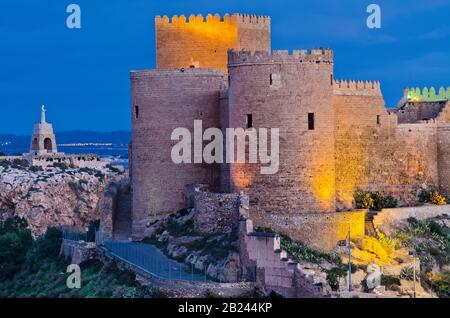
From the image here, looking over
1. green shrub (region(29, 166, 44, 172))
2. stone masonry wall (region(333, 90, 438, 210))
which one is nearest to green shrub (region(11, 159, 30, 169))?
green shrub (region(29, 166, 44, 172))

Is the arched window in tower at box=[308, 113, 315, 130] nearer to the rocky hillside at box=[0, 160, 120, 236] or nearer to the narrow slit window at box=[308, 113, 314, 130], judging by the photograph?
the narrow slit window at box=[308, 113, 314, 130]

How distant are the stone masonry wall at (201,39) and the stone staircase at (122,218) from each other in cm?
590

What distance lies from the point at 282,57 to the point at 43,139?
58268 mm

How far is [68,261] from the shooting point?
51.4 metres

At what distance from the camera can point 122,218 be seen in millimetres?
51656

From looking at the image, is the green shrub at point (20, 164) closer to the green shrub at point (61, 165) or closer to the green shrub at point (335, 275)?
the green shrub at point (61, 165)

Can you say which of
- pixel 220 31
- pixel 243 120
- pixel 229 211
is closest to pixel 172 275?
pixel 229 211

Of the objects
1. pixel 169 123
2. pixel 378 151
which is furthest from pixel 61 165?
pixel 378 151

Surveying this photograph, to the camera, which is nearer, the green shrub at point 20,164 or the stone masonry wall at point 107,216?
the stone masonry wall at point 107,216

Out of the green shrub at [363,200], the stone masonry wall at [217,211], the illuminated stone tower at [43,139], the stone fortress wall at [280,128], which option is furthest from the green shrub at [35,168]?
the stone masonry wall at [217,211]

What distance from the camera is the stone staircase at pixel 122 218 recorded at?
50594mm

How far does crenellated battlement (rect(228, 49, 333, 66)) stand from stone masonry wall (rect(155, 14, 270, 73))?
27.1ft
